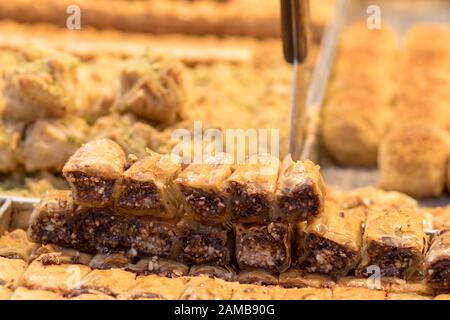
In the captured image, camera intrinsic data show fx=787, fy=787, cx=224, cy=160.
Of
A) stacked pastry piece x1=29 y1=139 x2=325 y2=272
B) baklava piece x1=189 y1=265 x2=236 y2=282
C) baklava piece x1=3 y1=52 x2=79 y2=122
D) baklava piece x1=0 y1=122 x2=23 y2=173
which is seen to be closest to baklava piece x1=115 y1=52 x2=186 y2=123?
baklava piece x1=3 y1=52 x2=79 y2=122

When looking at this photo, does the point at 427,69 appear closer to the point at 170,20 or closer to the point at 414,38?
the point at 414,38

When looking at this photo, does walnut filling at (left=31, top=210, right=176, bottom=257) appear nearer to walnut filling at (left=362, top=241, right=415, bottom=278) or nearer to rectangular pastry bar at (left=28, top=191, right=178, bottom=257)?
rectangular pastry bar at (left=28, top=191, right=178, bottom=257)

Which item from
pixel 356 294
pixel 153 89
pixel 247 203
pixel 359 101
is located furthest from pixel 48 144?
pixel 359 101

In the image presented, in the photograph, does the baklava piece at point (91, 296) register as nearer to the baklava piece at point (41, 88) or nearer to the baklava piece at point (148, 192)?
the baklava piece at point (148, 192)

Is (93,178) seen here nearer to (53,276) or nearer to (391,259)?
(53,276)
